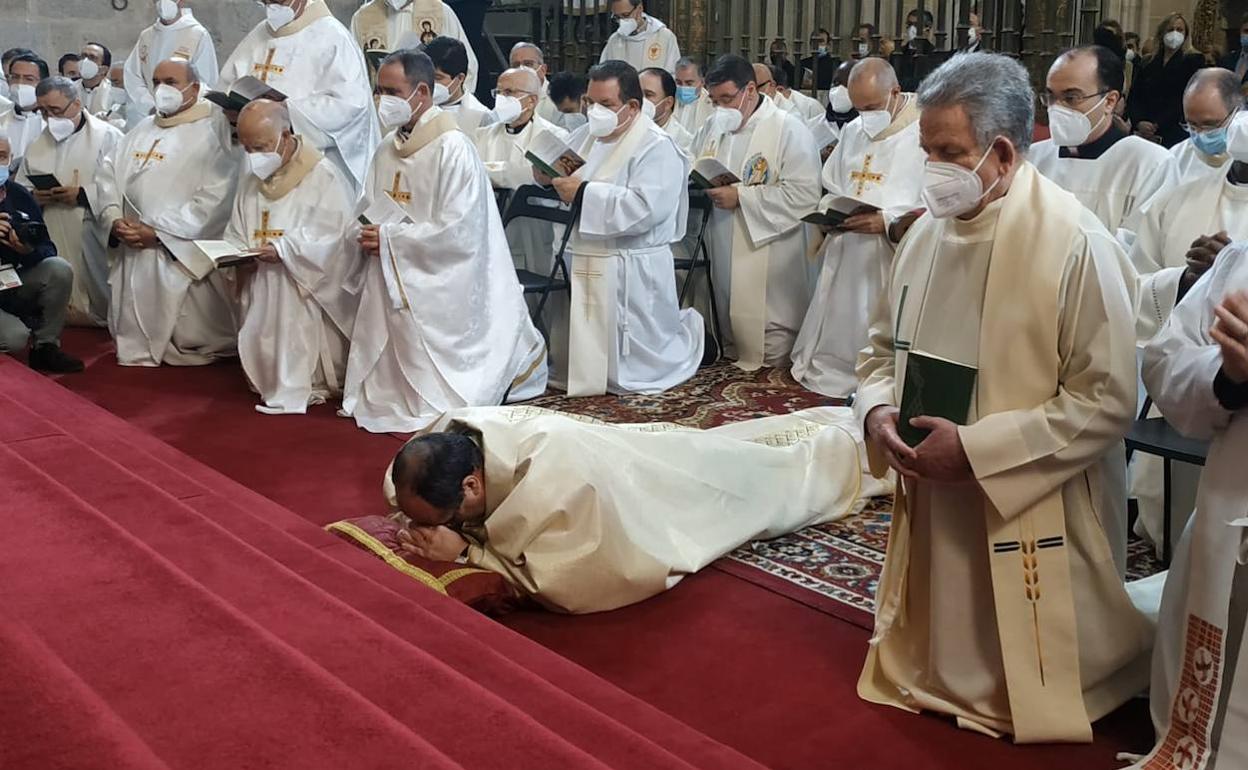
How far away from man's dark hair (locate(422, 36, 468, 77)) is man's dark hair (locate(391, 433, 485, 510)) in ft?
18.4

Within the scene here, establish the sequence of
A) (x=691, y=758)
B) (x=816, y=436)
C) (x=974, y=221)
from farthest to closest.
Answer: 1. (x=816, y=436)
2. (x=974, y=221)
3. (x=691, y=758)

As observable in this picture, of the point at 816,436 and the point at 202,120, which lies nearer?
the point at 816,436

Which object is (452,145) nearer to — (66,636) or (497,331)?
(497,331)

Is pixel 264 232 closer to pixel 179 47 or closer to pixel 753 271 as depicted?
pixel 753 271

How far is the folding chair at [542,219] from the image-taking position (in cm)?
719

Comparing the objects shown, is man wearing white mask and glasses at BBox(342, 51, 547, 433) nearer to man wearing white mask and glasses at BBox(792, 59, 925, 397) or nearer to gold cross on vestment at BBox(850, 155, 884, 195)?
man wearing white mask and glasses at BBox(792, 59, 925, 397)

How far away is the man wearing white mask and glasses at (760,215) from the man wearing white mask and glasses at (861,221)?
30 centimetres

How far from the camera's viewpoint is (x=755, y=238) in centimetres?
750

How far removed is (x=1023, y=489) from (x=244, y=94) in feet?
17.8

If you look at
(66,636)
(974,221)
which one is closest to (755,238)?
(974,221)

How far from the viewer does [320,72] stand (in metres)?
7.93

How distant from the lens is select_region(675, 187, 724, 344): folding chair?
7.79 m

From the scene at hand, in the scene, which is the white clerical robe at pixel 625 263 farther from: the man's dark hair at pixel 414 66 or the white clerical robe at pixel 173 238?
the white clerical robe at pixel 173 238

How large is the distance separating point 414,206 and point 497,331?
2.55 feet
